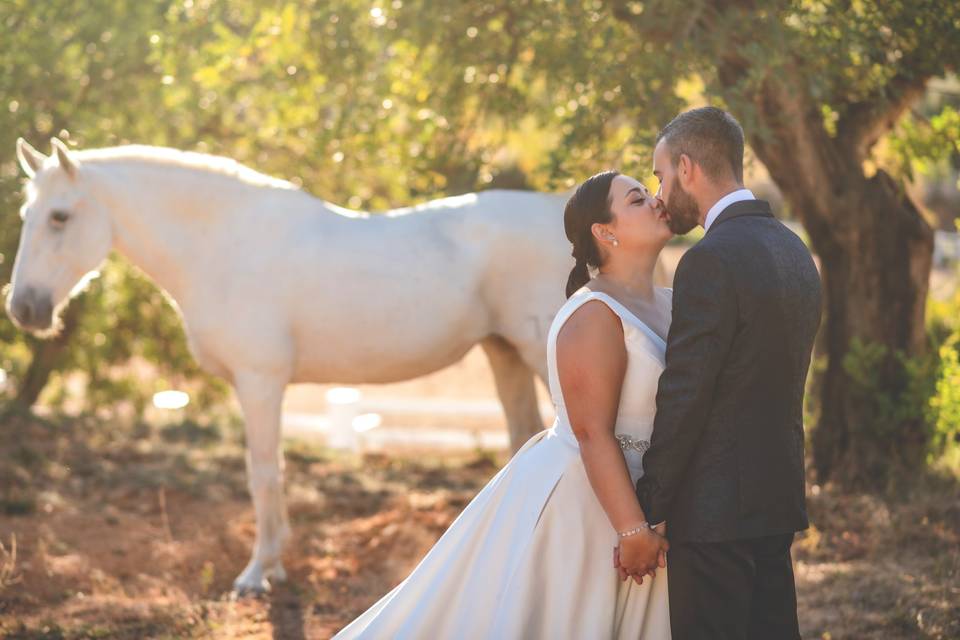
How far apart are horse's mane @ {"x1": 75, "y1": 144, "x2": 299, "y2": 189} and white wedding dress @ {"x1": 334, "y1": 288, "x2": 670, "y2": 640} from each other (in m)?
3.30

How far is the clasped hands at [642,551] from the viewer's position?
9.38 feet

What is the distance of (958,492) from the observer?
6348 mm

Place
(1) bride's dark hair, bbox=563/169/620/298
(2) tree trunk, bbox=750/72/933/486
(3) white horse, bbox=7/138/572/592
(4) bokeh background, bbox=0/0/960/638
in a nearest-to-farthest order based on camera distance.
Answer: (1) bride's dark hair, bbox=563/169/620/298 < (4) bokeh background, bbox=0/0/960/638 < (3) white horse, bbox=7/138/572/592 < (2) tree trunk, bbox=750/72/933/486

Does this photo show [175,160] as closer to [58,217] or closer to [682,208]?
[58,217]

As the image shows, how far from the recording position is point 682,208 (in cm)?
296

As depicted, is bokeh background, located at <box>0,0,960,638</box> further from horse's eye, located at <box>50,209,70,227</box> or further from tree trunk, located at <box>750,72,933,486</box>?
horse's eye, located at <box>50,209,70,227</box>

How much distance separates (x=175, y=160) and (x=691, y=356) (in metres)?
3.94

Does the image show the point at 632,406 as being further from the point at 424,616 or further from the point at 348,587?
the point at 348,587

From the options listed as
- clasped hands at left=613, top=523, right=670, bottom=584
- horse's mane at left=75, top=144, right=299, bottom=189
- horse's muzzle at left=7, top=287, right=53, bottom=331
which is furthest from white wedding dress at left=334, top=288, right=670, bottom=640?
horse's mane at left=75, top=144, right=299, bottom=189

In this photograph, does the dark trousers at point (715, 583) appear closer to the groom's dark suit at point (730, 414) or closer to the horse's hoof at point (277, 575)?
the groom's dark suit at point (730, 414)

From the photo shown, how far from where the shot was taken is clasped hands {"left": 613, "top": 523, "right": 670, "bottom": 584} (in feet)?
9.38

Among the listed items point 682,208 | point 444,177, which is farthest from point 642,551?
point 444,177

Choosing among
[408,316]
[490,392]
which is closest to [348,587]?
[408,316]

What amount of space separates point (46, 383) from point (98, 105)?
3.76 meters
